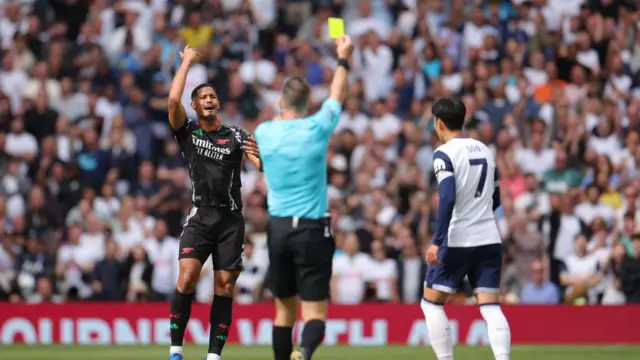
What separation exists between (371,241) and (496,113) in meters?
3.79

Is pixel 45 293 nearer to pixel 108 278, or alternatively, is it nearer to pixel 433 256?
pixel 108 278

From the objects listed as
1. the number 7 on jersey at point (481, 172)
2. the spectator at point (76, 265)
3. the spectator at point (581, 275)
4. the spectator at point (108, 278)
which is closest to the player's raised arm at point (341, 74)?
the number 7 on jersey at point (481, 172)

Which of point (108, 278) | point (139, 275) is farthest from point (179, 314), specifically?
point (108, 278)

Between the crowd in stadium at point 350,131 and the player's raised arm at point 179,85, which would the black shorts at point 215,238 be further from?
the crowd in stadium at point 350,131

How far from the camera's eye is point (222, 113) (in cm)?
2392

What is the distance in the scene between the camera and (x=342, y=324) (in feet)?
66.4

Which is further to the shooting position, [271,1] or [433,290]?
[271,1]

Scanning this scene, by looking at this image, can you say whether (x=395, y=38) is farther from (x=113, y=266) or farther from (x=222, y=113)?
(x=113, y=266)

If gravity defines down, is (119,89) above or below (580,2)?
below

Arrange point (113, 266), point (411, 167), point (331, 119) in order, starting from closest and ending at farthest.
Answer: point (331, 119)
point (113, 266)
point (411, 167)

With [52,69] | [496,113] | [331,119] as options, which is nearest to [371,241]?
[496,113]

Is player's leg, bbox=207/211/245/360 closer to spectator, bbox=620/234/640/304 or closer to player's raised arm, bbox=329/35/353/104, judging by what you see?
player's raised arm, bbox=329/35/353/104

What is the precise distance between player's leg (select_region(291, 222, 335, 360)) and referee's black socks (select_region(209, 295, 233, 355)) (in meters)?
2.16

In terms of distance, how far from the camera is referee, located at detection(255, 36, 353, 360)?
10.6 meters
